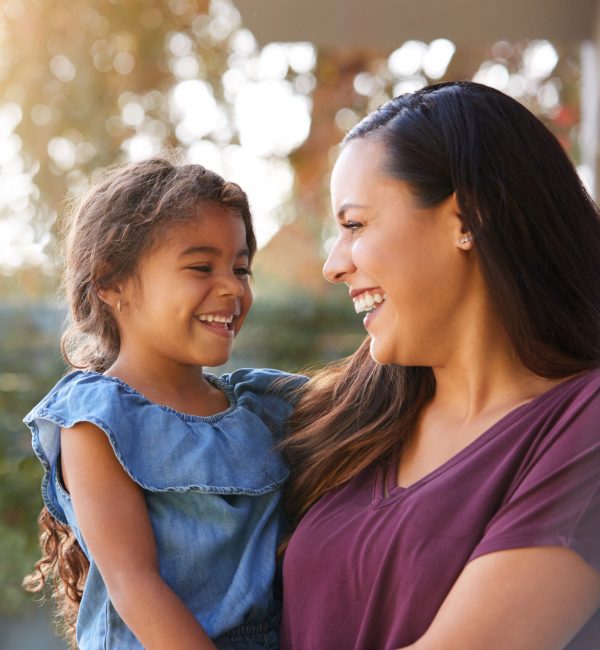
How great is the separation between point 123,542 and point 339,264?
620mm

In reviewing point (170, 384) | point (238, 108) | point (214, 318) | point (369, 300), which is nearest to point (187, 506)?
point (170, 384)

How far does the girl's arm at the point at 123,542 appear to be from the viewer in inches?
70.2

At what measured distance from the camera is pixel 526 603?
148cm

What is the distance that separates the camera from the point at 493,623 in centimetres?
150

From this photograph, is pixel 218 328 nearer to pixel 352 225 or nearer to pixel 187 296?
pixel 187 296

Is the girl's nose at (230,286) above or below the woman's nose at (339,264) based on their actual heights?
below

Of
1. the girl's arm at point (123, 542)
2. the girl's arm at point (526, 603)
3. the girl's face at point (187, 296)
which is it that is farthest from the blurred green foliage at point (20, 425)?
the girl's arm at point (526, 603)

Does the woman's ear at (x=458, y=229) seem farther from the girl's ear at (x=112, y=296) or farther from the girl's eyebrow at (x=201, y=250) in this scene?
the girl's ear at (x=112, y=296)

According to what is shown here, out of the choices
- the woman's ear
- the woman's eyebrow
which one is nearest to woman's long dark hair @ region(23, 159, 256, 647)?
the woman's eyebrow

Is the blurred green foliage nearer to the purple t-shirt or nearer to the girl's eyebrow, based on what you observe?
the girl's eyebrow

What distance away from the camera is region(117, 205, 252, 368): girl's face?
2.10 m

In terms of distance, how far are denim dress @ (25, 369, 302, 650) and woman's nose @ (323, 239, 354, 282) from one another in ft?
1.27

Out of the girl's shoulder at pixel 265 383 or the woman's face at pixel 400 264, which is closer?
the woman's face at pixel 400 264

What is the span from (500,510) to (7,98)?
6.02 metres
